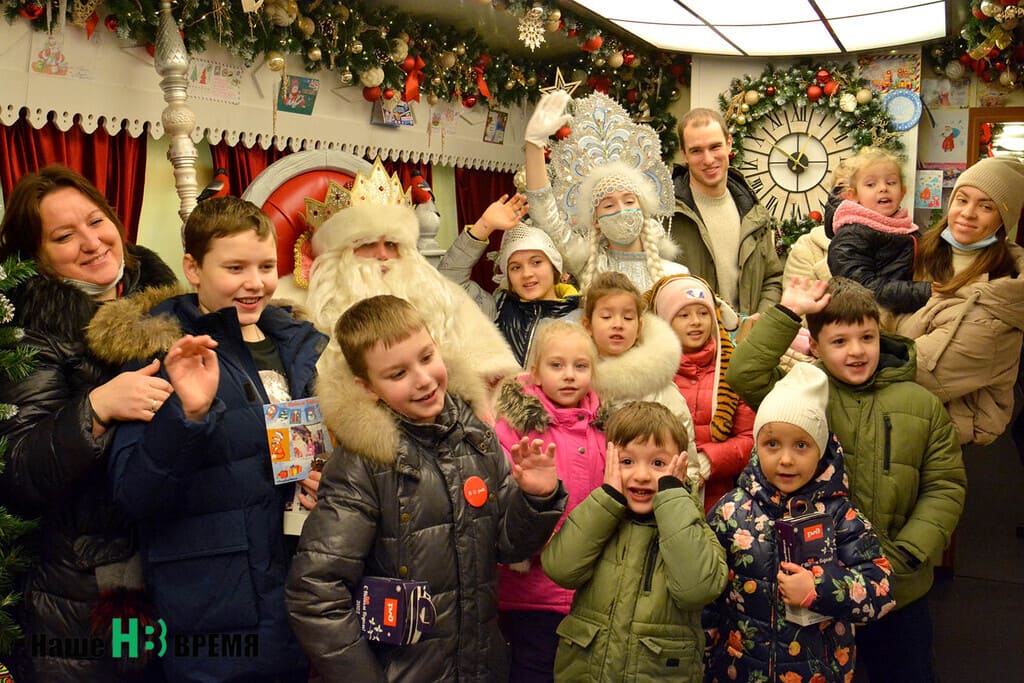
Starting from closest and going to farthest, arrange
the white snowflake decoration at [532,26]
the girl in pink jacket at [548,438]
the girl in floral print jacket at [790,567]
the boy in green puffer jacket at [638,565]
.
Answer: the boy in green puffer jacket at [638,565] < the girl in floral print jacket at [790,567] < the girl in pink jacket at [548,438] < the white snowflake decoration at [532,26]

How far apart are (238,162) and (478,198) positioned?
2515 mm

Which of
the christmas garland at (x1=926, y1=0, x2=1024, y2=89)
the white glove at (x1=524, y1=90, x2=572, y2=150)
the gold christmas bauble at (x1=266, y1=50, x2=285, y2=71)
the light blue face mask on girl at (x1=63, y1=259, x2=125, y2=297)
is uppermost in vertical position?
the christmas garland at (x1=926, y1=0, x2=1024, y2=89)

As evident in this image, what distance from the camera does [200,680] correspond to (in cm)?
219

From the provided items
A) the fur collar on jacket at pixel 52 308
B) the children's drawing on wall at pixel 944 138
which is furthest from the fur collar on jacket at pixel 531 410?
the children's drawing on wall at pixel 944 138

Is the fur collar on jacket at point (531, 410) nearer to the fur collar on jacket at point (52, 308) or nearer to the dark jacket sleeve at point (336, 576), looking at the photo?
the dark jacket sleeve at point (336, 576)

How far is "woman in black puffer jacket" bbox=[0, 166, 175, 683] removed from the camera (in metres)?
2.10

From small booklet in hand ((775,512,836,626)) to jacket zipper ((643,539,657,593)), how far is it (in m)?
0.36

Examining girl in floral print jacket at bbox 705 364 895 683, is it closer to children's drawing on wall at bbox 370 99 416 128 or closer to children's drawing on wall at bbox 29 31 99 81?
children's drawing on wall at bbox 29 31 99 81

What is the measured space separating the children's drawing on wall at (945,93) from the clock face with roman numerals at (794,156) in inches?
27.8

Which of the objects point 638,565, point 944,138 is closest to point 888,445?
point 638,565

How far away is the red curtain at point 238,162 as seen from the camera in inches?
182

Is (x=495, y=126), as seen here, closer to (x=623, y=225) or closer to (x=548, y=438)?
(x=623, y=225)

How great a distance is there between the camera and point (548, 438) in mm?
2814

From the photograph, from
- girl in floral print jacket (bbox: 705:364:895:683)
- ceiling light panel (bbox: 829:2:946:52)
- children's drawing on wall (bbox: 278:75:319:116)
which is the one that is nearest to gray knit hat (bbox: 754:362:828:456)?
girl in floral print jacket (bbox: 705:364:895:683)
